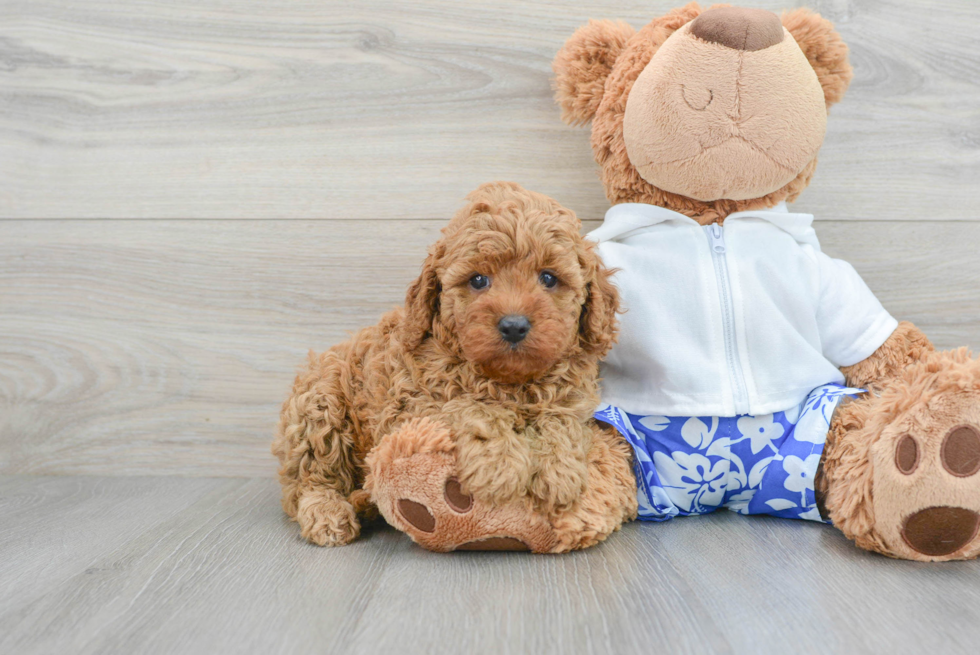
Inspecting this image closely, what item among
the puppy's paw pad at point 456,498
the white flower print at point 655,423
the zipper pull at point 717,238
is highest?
the zipper pull at point 717,238

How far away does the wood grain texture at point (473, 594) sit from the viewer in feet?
2.23

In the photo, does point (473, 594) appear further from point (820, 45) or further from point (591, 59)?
point (820, 45)

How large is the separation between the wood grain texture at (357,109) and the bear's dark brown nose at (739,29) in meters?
0.29

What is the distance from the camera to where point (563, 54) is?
3.56 ft

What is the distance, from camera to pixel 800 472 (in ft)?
3.15

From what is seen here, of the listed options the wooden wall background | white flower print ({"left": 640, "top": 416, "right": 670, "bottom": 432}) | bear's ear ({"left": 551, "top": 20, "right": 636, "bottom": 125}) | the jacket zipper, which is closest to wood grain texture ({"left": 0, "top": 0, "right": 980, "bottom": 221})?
the wooden wall background

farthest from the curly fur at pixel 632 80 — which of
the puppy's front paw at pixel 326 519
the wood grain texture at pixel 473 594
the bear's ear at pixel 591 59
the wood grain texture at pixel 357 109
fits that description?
the puppy's front paw at pixel 326 519

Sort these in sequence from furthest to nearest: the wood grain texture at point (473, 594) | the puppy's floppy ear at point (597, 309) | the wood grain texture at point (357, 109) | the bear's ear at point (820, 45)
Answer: the wood grain texture at point (357, 109)
the bear's ear at point (820, 45)
the puppy's floppy ear at point (597, 309)
the wood grain texture at point (473, 594)

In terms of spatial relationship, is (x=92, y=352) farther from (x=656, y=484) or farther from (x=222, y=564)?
(x=656, y=484)

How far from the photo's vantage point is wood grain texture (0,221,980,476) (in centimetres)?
126

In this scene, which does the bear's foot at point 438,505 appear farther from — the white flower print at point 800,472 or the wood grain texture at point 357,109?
the wood grain texture at point 357,109

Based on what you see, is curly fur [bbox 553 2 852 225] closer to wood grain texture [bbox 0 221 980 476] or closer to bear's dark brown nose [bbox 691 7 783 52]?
bear's dark brown nose [bbox 691 7 783 52]

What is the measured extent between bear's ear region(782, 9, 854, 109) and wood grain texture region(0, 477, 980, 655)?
24.4 inches

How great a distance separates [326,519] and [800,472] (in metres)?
0.62
